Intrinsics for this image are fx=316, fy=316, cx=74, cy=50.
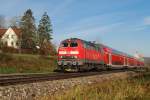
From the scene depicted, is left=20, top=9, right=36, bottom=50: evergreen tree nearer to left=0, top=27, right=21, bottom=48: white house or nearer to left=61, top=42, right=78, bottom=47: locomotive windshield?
left=0, top=27, right=21, bottom=48: white house

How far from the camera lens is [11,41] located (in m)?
100

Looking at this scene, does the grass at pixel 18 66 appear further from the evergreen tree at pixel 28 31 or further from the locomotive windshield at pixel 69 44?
the evergreen tree at pixel 28 31

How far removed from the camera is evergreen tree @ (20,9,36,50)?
90.7 metres

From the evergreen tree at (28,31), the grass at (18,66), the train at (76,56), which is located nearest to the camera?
the train at (76,56)

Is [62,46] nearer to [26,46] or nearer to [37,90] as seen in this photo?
[37,90]

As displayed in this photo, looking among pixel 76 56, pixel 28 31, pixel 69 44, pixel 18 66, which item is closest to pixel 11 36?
pixel 28 31

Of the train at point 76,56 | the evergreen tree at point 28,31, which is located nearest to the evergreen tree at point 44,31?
the evergreen tree at point 28,31

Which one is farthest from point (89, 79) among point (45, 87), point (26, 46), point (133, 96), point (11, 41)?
point (11, 41)

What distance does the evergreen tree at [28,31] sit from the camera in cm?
9069

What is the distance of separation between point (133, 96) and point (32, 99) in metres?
4.42

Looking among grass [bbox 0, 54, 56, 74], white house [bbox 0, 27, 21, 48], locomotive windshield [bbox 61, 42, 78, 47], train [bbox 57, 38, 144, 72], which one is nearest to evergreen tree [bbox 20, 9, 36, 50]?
white house [bbox 0, 27, 21, 48]

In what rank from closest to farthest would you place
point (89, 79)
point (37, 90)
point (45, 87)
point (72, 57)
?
point (37, 90) < point (45, 87) < point (89, 79) < point (72, 57)

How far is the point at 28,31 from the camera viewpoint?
94.4 meters

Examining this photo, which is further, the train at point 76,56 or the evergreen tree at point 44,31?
the evergreen tree at point 44,31
